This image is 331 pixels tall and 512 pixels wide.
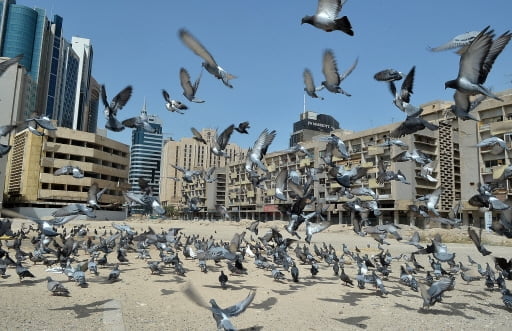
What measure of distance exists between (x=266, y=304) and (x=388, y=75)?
Result: 629 cm

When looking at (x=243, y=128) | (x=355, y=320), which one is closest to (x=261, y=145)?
(x=243, y=128)

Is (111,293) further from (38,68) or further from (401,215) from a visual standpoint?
(38,68)

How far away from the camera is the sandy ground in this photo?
7.67 meters

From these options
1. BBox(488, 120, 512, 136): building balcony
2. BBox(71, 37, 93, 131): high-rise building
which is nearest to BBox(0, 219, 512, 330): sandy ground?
BBox(488, 120, 512, 136): building balcony

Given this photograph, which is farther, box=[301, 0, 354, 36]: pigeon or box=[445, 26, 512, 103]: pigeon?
box=[301, 0, 354, 36]: pigeon

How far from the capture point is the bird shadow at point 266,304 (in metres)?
9.15

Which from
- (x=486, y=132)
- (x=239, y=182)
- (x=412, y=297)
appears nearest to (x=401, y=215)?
(x=486, y=132)

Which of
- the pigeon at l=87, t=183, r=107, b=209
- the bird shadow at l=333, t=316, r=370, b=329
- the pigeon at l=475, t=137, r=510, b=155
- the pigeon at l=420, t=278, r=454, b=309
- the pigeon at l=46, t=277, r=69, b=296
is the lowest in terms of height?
the bird shadow at l=333, t=316, r=370, b=329

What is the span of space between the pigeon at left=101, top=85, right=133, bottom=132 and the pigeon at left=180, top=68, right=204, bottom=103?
1521mm

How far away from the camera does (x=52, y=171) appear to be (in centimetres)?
6969

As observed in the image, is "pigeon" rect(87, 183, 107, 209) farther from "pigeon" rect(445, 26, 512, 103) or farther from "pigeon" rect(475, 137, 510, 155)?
"pigeon" rect(475, 137, 510, 155)

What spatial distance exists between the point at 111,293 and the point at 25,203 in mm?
67800

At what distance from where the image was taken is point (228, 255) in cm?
1084

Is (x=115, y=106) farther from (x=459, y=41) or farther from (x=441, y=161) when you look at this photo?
(x=441, y=161)
